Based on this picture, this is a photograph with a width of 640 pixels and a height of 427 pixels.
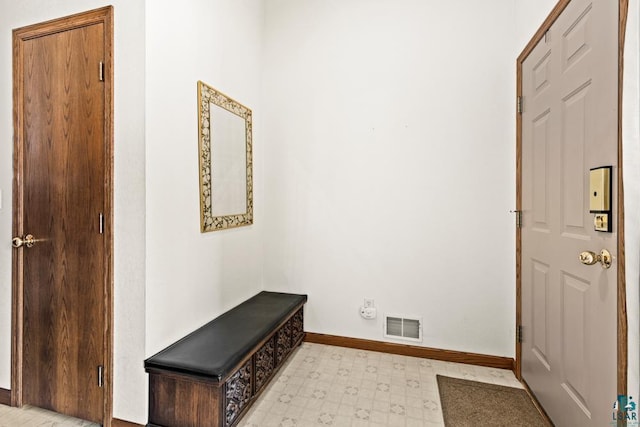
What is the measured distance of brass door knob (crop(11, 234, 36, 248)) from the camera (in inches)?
70.9

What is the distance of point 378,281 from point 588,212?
149 cm

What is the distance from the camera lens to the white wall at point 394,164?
2285mm

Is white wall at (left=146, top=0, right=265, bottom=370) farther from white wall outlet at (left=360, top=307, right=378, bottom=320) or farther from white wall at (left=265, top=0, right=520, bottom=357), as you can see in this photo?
white wall outlet at (left=360, top=307, right=378, bottom=320)

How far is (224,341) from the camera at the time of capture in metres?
1.78

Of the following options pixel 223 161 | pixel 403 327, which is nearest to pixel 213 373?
pixel 223 161

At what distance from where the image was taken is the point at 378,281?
2.54m

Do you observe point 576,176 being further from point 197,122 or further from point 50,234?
point 50,234

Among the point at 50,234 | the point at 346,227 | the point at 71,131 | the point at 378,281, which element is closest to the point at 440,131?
the point at 346,227

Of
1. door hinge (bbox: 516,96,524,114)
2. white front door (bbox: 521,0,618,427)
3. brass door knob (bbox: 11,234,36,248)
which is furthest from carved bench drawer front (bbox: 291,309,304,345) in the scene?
door hinge (bbox: 516,96,524,114)

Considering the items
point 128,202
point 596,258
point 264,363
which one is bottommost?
point 264,363

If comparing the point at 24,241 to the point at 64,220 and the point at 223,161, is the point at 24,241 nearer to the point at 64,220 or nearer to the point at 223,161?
the point at 64,220

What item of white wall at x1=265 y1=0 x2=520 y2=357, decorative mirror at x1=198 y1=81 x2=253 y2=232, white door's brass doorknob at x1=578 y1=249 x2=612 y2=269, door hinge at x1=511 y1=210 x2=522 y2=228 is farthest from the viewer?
white wall at x1=265 y1=0 x2=520 y2=357

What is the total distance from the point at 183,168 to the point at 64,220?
69cm

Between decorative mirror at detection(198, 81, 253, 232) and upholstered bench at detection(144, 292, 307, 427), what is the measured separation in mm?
661
